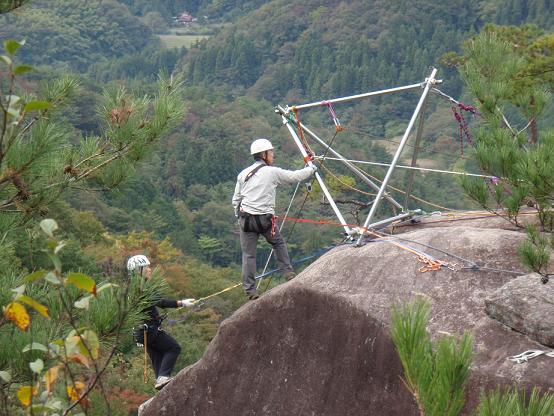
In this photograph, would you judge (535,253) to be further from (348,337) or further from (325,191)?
(325,191)

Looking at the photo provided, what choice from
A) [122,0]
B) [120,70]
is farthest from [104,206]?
[122,0]

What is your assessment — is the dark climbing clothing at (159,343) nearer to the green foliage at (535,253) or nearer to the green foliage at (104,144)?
the green foliage at (104,144)

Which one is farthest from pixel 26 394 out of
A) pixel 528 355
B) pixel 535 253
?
pixel 535 253

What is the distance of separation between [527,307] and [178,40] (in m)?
131

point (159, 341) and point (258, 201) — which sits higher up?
point (258, 201)

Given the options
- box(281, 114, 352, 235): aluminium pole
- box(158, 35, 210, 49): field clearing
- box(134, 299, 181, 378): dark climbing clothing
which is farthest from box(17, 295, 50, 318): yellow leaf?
box(158, 35, 210, 49): field clearing

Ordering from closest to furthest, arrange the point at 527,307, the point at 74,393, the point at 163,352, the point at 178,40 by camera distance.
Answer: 1. the point at 74,393
2. the point at 527,307
3. the point at 163,352
4. the point at 178,40

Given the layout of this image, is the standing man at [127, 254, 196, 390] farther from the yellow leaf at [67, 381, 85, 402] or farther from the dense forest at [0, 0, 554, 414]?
the yellow leaf at [67, 381, 85, 402]

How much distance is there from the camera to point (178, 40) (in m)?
135

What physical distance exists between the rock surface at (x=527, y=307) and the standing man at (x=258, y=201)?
218 centimetres

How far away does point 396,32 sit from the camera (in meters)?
108

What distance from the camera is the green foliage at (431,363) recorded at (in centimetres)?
298

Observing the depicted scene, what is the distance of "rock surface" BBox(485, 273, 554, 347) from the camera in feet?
20.4

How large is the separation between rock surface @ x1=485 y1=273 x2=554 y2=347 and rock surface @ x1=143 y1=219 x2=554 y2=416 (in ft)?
0.24
